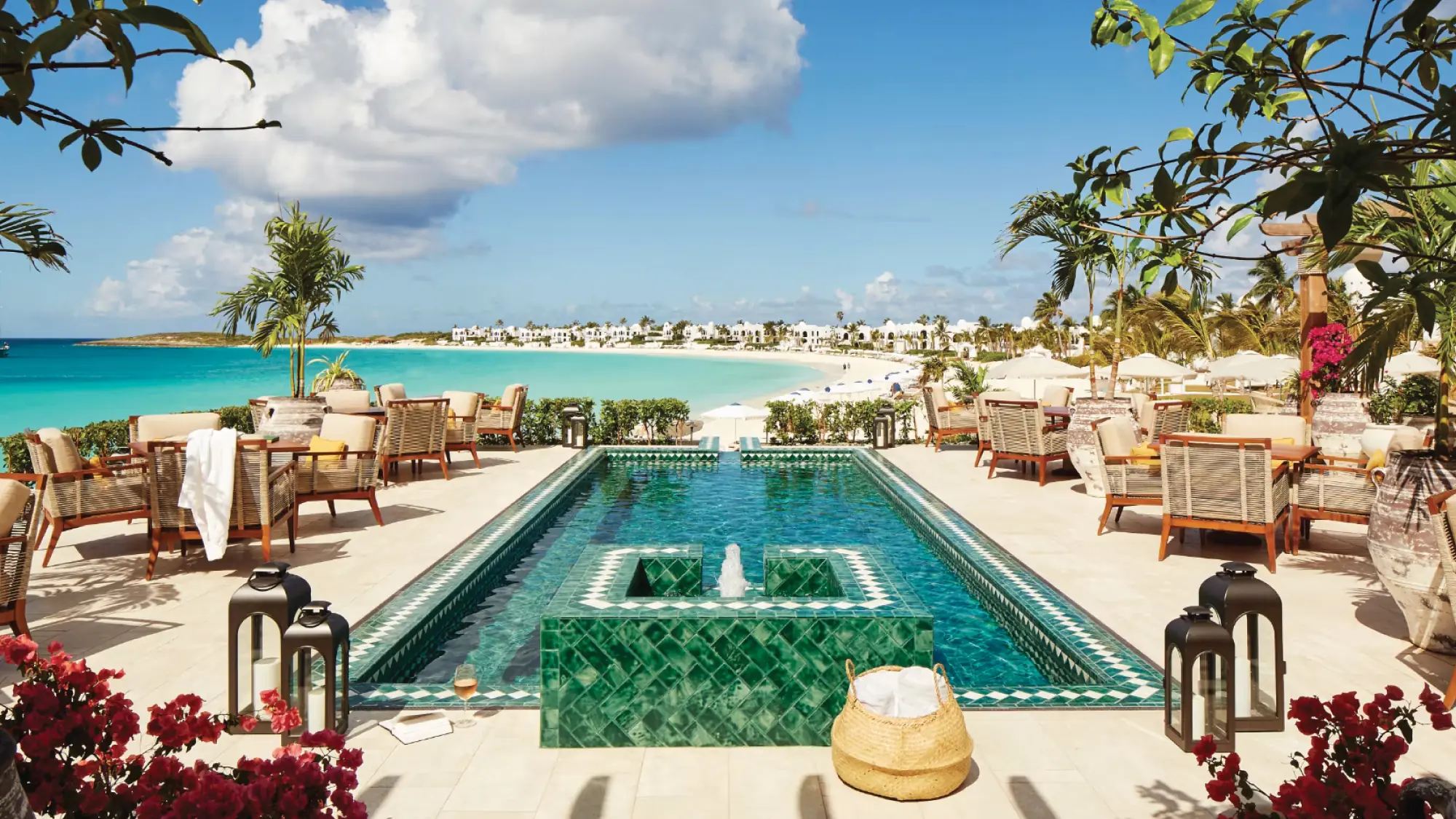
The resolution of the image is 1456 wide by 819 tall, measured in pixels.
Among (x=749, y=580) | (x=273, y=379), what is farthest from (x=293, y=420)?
(x=273, y=379)

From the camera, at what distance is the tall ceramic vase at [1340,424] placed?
34.1 feet

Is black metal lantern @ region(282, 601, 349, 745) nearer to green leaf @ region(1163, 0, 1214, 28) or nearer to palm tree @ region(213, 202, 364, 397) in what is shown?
green leaf @ region(1163, 0, 1214, 28)

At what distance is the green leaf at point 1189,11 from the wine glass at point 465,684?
3.71 m

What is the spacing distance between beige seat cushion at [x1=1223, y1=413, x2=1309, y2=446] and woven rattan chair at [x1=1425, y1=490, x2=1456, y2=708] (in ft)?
14.8

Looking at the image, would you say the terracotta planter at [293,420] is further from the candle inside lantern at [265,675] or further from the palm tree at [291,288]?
the candle inside lantern at [265,675]

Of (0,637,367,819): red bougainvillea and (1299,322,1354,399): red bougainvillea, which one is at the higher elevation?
(1299,322,1354,399): red bougainvillea

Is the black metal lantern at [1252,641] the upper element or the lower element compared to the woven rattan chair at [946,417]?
lower

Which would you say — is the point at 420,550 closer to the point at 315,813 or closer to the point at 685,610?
the point at 685,610

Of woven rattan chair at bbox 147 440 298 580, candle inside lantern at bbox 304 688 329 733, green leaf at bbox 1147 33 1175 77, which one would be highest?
green leaf at bbox 1147 33 1175 77

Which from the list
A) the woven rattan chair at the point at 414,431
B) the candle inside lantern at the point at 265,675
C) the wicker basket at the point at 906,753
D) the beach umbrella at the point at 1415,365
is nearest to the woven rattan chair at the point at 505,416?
the woven rattan chair at the point at 414,431

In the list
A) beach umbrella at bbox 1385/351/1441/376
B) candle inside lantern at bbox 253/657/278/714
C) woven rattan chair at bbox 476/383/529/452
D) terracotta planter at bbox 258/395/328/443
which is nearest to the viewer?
candle inside lantern at bbox 253/657/278/714

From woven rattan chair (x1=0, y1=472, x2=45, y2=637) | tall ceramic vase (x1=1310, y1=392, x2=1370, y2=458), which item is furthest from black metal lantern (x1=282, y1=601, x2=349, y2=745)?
tall ceramic vase (x1=1310, y1=392, x2=1370, y2=458)

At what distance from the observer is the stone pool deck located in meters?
3.45

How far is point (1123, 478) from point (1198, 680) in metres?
4.58
